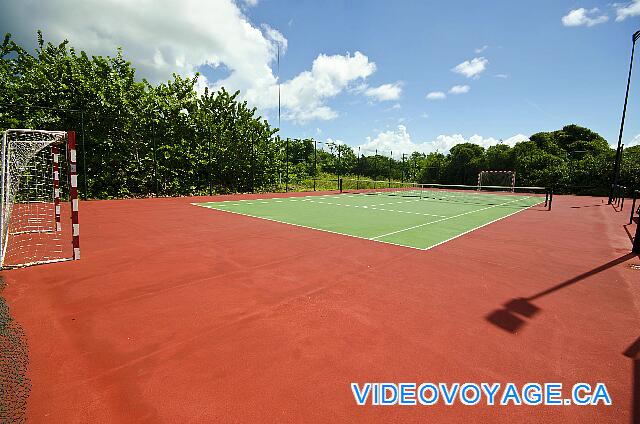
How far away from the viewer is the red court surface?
2.43 meters

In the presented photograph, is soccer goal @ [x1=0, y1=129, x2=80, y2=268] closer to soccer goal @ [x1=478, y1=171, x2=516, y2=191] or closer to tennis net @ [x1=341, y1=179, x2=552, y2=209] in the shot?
tennis net @ [x1=341, y1=179, x2=552, y2=209]

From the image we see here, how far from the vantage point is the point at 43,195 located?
45.2ft

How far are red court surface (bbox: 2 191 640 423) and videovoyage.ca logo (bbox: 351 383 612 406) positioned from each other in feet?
0.22

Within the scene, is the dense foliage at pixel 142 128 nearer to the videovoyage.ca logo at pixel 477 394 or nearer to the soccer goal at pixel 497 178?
the soccer goal at pixel 497 178

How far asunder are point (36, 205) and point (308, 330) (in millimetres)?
15429

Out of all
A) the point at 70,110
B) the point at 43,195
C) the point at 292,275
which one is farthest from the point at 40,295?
the point at 70,110

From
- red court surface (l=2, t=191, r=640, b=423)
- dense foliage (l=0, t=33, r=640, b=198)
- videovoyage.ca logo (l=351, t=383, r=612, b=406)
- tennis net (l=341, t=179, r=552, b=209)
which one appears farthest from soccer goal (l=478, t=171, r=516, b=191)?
videovoyage.ca logo (l=351, t=383, r=612, b=406)

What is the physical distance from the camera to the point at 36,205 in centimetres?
1315

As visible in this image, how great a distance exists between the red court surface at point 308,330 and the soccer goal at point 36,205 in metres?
0.82

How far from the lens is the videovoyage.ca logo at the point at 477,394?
2.53m

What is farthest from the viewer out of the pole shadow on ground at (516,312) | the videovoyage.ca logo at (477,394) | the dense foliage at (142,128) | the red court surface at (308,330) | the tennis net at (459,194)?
the tennis net at (459,194)

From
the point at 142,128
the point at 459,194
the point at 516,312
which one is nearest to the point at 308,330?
the point at 516,312

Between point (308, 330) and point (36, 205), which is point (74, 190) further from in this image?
point (36, 205)

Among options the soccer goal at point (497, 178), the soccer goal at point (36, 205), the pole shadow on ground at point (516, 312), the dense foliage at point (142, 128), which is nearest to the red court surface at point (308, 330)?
the pole shadow on ground at point (516, 312)
